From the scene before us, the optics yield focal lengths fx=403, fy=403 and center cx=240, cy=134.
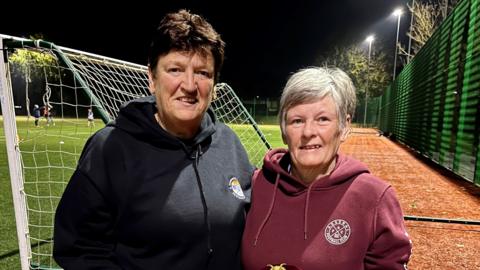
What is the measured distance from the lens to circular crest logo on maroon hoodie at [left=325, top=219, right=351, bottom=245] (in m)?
1.64

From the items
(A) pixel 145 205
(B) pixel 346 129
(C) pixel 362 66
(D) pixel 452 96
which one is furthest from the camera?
(C) pixel 362 66

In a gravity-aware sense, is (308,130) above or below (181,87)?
below

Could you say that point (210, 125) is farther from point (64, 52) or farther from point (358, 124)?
point (358, 124)

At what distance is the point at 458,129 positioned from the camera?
32.7 ft

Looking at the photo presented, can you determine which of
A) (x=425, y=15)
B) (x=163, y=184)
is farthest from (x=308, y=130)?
(x=425, y=15)

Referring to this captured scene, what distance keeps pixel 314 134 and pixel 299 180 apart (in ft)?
0.73

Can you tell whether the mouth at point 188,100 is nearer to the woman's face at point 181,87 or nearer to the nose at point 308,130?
the woman's face at point 181,87

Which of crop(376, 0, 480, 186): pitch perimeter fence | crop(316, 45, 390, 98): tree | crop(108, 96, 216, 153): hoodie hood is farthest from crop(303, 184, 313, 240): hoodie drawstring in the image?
crop(316, 45, 390, 98): tree

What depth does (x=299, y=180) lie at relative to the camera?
1.82m

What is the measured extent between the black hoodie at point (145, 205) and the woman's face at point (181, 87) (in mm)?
76

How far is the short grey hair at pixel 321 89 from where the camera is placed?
69.1 inches

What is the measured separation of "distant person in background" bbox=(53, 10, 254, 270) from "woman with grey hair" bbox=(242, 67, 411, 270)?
0.49ft

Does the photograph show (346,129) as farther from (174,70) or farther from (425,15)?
(425,15)

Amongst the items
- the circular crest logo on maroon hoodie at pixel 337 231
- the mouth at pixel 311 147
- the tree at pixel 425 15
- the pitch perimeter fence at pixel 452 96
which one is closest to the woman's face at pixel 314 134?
the mouth at pixel 311 147
